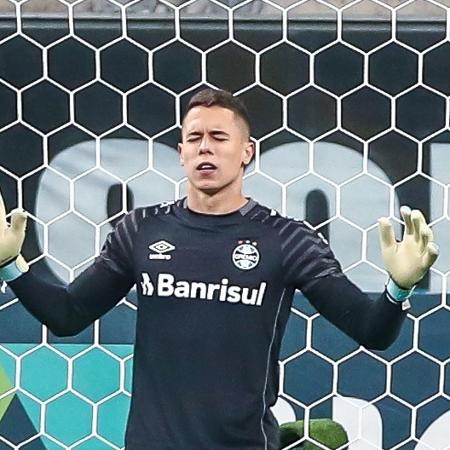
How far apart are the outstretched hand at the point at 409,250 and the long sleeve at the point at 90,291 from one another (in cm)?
30

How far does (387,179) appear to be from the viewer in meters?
1.42

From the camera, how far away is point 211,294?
1077mm

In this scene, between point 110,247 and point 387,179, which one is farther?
point 387,179

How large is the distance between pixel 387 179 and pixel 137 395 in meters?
0.53

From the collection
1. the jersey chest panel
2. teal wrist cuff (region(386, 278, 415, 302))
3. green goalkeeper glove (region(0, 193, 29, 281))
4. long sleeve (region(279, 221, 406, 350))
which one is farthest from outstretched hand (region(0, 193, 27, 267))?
teal wrist cuff (region(386, 278, 415, 302))

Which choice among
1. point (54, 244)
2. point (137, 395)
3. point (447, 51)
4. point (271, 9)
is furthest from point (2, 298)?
Result: point (447, 51)

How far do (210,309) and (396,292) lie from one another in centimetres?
20

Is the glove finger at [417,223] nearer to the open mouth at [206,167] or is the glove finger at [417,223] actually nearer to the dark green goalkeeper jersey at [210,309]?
the dark green goalkeeper jersey at [210,309]

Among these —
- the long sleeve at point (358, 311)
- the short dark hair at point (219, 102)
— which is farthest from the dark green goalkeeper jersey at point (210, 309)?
the short dark hair at point (219, 102)

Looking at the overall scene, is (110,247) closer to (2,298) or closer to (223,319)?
(223,319)

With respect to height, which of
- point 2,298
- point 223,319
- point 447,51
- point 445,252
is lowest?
point 2,298

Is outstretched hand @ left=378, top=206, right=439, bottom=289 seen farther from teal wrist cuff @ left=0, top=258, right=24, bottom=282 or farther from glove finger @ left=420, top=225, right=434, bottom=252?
teal wrist cuff @ left=0, top=258, right=24, bottom=282

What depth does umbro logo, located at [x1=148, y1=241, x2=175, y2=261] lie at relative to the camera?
111 cm

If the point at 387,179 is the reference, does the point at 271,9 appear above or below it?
above
